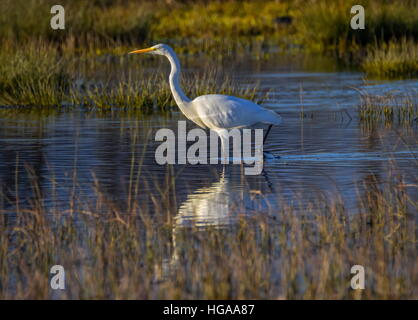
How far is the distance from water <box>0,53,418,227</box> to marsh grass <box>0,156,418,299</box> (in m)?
0.45

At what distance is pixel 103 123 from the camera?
671 inches

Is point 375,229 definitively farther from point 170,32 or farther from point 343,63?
point 170,32

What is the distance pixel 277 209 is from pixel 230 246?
6.38 feet

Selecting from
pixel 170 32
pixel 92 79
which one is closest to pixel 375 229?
pixel 92 79

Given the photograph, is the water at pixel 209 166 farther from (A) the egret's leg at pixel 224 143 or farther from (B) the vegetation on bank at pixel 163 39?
(B) the vegetation on bank at pixel 163 39

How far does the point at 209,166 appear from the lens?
12.4 m

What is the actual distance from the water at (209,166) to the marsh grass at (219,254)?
1.49 ft

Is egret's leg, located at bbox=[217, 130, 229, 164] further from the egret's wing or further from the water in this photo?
Result: the water

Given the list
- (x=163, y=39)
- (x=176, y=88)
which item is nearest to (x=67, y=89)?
(x=176, y=88)

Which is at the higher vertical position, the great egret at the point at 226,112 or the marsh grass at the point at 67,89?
the marsh grass at the point at 67,89

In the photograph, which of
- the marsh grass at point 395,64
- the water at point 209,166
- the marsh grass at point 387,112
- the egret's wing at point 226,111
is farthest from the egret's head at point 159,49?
the marsh grass at point 395,64

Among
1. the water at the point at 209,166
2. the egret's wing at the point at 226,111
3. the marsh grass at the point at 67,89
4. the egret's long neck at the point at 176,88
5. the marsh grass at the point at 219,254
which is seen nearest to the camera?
the marsh grass at the point at 219,254

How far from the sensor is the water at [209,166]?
10.1 metres

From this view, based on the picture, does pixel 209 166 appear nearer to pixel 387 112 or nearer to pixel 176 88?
pixel 176 88
